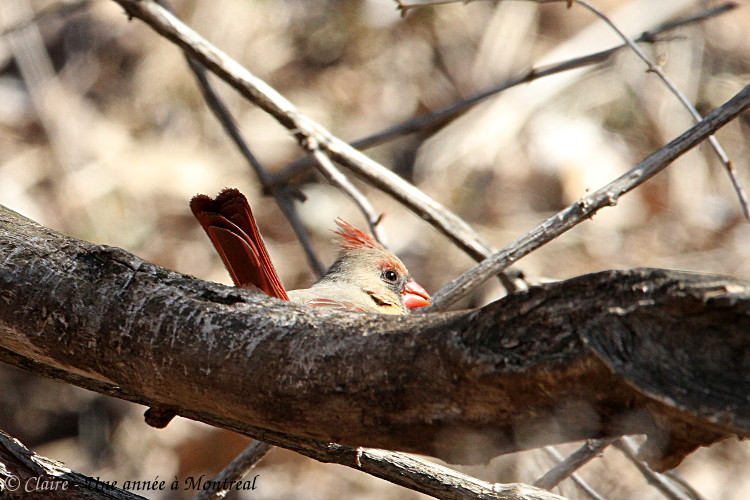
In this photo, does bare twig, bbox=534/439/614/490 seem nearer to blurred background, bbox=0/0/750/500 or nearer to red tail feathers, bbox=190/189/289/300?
red tail feathers, bbox=190/189/289/300

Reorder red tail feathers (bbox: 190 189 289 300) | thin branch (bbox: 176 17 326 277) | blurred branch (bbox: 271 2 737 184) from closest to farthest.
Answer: red tail feathers (bbox: 190 189 289 300) < blurred branch (bbox: 271 2 737 184) < thin branch (bbox: 176 17 326 277)

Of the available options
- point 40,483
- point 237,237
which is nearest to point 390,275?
point 237,237

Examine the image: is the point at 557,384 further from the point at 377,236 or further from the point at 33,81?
the point at 33,81

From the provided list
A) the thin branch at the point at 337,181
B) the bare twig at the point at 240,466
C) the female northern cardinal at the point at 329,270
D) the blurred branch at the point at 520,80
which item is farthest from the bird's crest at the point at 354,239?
the bare twig at the point at 240,466

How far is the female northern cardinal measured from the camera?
8.11 feet

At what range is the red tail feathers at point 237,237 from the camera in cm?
240

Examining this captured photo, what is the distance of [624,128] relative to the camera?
19.9 feet

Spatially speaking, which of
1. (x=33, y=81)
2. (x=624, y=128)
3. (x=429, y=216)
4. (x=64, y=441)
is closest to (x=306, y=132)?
(x=429, y=216)

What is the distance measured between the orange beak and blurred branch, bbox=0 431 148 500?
7.11ft

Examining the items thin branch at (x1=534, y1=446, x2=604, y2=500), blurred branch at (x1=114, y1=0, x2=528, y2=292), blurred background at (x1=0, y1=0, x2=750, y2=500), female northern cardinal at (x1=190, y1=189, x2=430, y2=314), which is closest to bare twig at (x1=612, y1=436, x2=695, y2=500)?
thin branch at (x1=534, y1=446, x2=604, y2=500)

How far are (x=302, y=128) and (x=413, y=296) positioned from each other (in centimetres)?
124

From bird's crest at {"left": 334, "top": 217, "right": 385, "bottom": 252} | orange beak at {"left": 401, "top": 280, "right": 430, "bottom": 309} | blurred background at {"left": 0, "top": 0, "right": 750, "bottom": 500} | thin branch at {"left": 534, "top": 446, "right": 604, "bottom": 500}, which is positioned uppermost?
blurred background at {"left": 0, "top": 0, "right": 750, "bottom": 500}

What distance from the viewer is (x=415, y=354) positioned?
4.17 ft

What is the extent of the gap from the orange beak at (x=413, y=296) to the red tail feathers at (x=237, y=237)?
1148 millimetres
